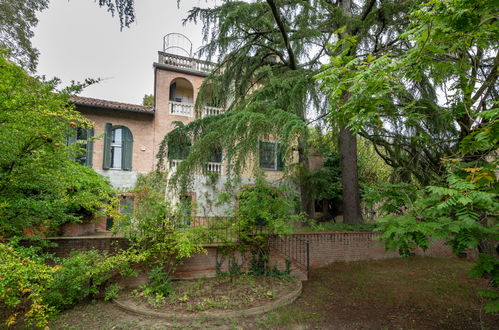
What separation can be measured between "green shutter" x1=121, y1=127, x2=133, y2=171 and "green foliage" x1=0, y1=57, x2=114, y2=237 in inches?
295

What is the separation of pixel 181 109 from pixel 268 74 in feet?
22.7

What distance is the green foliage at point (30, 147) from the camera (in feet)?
11.6

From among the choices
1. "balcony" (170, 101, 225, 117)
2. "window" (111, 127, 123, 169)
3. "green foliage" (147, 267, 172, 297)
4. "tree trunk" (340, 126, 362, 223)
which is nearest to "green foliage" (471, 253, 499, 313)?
"green foliage" (147, 267, 172, 297)

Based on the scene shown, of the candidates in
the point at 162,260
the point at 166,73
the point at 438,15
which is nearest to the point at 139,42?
the point at 438,15

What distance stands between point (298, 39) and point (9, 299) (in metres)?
8.74

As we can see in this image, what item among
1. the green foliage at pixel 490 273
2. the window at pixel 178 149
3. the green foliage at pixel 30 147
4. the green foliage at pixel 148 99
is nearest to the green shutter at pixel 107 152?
the window at pixel 178 149

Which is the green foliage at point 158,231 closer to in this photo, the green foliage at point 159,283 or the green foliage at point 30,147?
the green foliage at point 159,283

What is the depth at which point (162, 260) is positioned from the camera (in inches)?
248

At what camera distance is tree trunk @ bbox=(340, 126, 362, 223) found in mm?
10180

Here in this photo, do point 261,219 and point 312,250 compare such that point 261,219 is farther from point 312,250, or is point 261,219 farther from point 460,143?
point 460,143

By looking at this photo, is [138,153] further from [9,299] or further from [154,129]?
[9,299]

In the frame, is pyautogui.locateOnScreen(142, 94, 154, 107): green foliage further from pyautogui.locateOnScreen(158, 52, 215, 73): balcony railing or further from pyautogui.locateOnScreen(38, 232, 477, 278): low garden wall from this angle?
pyautogui.locateOnScreen(38, 232, 477, 278): low garden wall

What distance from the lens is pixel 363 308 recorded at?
5.90 metres

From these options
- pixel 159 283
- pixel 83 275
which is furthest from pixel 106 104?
pixel 159 283
